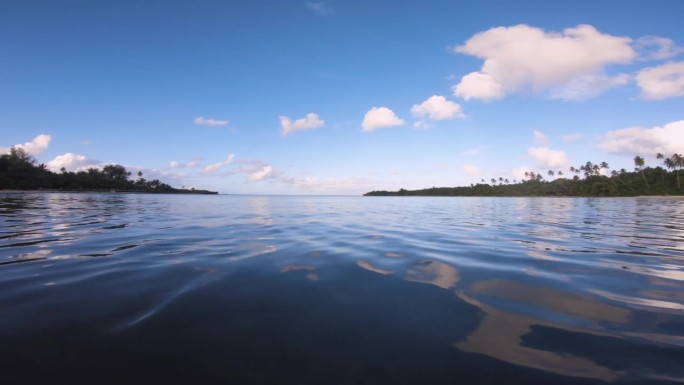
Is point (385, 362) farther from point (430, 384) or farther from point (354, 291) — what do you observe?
point (354, 291)

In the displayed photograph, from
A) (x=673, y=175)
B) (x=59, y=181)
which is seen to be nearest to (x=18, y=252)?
(x=59, y=181)

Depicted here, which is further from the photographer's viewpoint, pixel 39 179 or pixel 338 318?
pixel 39 179

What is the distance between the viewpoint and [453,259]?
7.40m

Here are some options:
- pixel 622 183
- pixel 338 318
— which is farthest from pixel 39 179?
pixel 622 183

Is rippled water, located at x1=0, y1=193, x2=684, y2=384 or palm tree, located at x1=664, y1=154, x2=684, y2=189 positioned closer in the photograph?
rippled water, located at x1=0, y1=193, x2=684, y2=384

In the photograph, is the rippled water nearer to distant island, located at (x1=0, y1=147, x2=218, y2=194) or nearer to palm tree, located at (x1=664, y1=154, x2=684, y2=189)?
distant island, located at (x1=0, y1=147, x2=218, y2=194)

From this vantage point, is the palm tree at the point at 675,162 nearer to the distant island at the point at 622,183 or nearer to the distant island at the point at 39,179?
the distant island at the point at 622,183

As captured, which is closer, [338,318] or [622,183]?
[338,318]

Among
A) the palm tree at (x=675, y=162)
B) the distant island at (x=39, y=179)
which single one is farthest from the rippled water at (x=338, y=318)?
the palm tree at (x=675, y=162)

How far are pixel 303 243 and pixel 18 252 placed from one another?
282 inches

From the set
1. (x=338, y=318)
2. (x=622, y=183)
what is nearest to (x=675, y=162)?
(x=622, y=183)

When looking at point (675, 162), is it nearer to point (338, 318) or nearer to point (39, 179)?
point (338, 318)

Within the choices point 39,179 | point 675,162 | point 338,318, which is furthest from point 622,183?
point 39,179

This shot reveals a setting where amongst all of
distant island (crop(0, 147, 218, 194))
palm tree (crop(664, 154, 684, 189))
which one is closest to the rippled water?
distant island (crop(0, 147, 218, 194))
